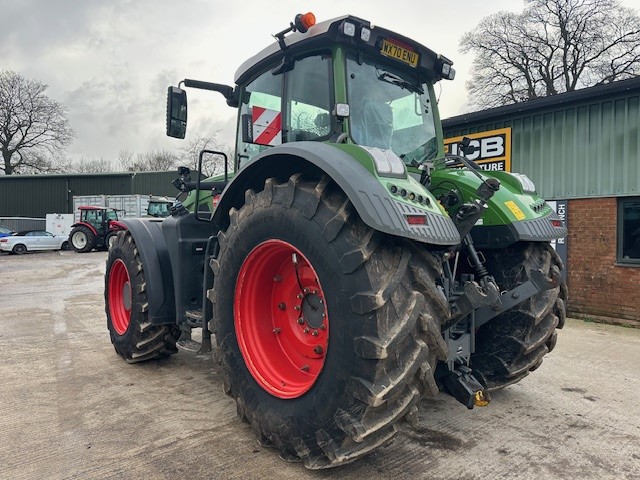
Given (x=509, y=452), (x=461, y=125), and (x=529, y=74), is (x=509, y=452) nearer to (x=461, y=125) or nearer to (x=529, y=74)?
(x=461, y=125)

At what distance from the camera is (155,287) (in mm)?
4156

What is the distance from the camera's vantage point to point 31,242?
24266 mm

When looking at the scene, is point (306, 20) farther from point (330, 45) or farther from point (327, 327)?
point (327, 327)

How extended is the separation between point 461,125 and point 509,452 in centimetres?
737

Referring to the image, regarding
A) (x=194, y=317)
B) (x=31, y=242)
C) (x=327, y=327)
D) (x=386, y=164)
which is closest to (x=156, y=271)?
(x=194, y=317)

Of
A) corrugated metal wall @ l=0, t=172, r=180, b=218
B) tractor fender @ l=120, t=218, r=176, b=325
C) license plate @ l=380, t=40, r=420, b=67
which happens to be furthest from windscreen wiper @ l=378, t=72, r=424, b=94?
corrugated metal wall @ l=0, t=172, r=180, b=218

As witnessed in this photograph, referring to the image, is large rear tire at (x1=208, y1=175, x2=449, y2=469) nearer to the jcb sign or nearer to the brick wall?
the brick wall

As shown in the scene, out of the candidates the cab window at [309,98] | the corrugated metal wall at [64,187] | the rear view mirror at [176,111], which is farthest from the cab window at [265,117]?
the corrugated metal wall at [64,187]

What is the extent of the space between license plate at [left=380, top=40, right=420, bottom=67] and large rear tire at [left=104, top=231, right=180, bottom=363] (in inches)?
110

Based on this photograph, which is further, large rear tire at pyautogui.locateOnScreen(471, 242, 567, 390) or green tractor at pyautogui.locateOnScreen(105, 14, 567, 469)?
large rear tire at pyautogui.locateOnScreen(471, 242, 567, 390)

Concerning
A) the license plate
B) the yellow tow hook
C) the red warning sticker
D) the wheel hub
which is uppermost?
the license plate

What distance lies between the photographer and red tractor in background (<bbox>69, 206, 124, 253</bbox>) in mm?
24000

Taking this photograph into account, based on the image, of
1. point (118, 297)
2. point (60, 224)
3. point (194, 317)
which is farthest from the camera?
point (60, 224)

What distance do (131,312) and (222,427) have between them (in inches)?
68.0
